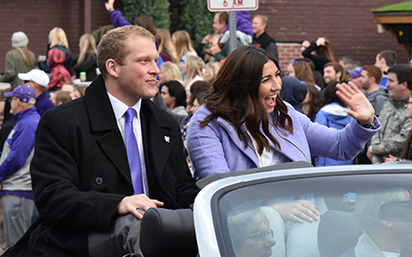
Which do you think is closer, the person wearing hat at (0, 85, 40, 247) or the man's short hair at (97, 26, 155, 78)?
the man's short hair at (97, 26, 155, 78)

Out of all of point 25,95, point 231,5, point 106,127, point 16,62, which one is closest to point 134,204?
point 106,127

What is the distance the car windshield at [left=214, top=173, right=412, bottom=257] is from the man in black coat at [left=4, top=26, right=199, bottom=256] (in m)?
0.66

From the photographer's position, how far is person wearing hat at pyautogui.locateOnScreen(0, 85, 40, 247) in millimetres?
7188

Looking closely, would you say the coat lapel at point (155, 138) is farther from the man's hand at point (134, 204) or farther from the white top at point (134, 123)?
the man's hand at point (134, 204)

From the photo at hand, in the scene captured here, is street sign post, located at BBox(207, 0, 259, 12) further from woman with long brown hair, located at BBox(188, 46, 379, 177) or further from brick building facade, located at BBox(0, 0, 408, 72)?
brick building facade, located at BBox(0, 0, 408, 72)

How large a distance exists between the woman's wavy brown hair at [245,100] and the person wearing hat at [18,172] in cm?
395

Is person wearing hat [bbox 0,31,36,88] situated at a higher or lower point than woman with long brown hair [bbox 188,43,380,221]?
lower

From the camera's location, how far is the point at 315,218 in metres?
2.38

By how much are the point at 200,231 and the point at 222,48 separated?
8.74 metres

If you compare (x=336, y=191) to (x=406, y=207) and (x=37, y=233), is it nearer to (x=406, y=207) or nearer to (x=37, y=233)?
(x=406, y=207)

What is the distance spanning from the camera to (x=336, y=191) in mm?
2473

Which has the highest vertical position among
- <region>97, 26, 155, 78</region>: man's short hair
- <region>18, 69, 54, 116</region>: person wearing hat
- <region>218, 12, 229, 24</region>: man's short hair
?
<region>218, 12, 229, 24</region>: man's short hair

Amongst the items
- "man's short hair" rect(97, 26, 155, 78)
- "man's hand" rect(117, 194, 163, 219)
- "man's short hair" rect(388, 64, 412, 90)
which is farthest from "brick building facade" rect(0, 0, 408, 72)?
"man's hand" rect(117, 194, 163, 219)

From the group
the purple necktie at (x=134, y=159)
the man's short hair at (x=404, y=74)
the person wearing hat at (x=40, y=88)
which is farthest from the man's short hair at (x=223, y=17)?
the purple necktie at (x=134, y=159)
